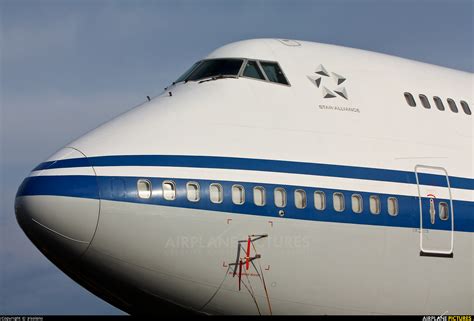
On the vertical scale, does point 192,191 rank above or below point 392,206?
above

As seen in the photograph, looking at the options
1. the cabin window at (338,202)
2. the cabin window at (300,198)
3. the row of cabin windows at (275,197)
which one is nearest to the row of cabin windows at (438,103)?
the row of cabin windows at (275,197)

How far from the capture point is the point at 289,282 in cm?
1555

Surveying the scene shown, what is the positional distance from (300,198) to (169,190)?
2.40 m

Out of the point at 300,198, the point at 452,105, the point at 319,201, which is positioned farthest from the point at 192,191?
the point at 452,105

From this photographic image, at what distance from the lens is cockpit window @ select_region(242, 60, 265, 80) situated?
57.3ft

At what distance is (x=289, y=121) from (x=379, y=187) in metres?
2.08

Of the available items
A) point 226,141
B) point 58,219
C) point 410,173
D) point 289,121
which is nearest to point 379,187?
A: point 410,173

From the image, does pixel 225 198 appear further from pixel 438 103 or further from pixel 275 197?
pixel 438 103

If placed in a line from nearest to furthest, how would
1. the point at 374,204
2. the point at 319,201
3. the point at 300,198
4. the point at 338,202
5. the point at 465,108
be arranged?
1. the point at 300,198
2. the point at 319,201
3. the point at 338,202
4. the point at 374,204
5. the point at 465,108

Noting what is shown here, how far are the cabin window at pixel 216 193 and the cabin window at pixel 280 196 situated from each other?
100cm

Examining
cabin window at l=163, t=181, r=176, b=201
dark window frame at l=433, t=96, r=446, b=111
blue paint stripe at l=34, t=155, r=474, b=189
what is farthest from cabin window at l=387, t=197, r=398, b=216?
cabin window at l=163, t=181, r=176, b=201

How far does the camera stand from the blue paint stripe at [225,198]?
580 inches

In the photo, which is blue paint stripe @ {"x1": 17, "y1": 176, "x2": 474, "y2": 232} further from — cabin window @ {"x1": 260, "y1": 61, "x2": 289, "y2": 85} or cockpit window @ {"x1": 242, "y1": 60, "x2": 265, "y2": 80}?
cockpit window @ {"x1": 242, "y1": 60, "x2": 265, "y2": 80}

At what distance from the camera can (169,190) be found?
15.0 m
